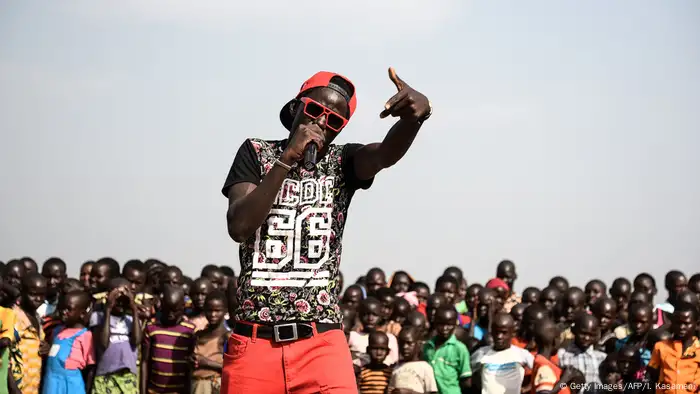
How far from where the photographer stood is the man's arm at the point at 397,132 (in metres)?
3.55

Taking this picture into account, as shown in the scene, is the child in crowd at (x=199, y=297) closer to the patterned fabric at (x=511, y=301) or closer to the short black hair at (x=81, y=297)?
the short black hair at (x=81, y=297)

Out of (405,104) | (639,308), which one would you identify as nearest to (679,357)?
(639,308)

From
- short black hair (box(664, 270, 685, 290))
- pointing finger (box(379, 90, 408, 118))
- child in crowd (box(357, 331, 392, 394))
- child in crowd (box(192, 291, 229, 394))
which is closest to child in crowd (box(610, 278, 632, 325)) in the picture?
short black hair (box(664, 270, 685, 290))

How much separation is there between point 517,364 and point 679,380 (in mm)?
1321

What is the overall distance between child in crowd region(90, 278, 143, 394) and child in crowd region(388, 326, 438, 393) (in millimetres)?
2184

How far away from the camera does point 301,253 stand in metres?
3.78

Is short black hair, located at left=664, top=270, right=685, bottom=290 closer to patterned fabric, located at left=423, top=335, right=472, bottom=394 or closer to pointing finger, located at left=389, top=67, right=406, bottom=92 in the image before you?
patterned fabric, located at left=423, top=335, right=472, bottom=394

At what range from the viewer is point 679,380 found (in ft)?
26.5

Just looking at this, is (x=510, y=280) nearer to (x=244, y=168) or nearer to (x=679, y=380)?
(x=679, y=380)

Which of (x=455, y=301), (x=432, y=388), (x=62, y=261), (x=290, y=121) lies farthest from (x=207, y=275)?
(x=290, y=121)

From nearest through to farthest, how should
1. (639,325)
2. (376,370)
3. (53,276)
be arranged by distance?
(376,370) < (639,325) < (53,276)

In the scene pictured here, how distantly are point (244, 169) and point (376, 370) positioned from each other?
5149 mm

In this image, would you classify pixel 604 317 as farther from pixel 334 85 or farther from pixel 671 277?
pixel 334 85

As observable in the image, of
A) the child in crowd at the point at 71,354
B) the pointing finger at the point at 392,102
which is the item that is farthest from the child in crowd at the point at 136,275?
the pointing finger at the point at 392,102
